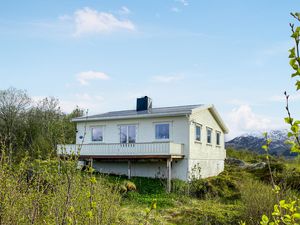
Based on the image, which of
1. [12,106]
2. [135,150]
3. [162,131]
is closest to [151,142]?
[135,150]

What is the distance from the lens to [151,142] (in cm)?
1914

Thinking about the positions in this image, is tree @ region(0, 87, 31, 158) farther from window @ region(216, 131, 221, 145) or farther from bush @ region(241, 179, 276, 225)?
bush @ region(241, 179, 276, 225)

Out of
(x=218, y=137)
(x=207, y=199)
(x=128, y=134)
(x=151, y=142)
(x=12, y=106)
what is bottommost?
(x=207, y=199)

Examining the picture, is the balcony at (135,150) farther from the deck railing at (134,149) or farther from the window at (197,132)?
the window at (197,132)

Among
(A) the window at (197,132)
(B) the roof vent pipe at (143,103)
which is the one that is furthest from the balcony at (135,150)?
(B) the roof vent pipe at (143,103)

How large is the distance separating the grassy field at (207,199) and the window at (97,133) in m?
4.60

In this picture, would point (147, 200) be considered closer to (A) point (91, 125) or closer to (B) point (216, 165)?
(A) point (91, 125)

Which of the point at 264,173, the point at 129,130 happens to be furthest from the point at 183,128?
the point at 264,173

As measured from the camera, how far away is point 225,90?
45.8 feet

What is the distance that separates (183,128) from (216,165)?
7141mm

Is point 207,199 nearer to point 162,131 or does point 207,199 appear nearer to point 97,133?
point 162,131

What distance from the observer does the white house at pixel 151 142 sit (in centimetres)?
1923

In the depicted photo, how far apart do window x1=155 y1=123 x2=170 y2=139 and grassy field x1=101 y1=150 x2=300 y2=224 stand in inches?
111

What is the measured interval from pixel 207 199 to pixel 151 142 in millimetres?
6067
